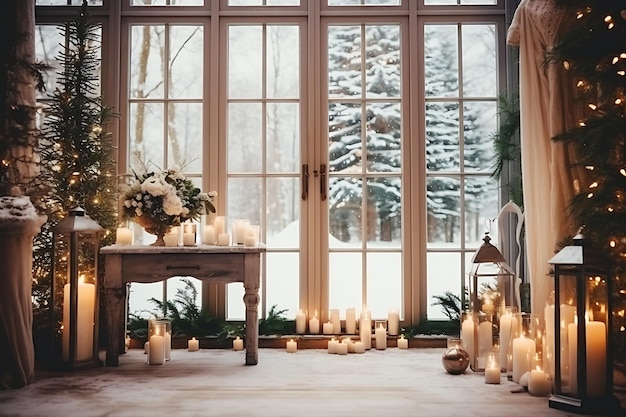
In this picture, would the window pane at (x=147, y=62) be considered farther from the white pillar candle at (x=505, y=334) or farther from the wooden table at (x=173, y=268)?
the white pillar candle at (x=505, y=334)

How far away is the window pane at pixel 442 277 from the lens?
4371mm

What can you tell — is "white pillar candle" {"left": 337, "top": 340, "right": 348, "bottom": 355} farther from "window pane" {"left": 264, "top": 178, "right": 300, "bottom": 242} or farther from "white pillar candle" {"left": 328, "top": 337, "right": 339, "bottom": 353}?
"window pane" {"left": 264, "top": 178, "right": 300, "bottom": 242}

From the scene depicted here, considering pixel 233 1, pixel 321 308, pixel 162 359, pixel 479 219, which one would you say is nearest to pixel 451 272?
pixel 479 219

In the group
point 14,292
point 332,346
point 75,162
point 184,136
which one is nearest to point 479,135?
point 332,346

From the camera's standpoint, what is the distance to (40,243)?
372 cm

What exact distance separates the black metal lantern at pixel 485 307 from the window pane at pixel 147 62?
2.48 meters

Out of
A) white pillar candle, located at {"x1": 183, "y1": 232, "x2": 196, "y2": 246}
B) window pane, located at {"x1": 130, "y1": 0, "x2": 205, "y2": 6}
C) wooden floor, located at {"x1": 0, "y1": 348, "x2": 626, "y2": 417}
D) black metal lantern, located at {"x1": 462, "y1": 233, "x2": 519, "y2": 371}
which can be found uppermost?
window pane, located at {"x1": 130, "y1": 0, "x2": 205, "y2": 6}

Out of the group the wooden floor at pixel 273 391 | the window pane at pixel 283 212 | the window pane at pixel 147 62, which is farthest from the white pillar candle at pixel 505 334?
the window pane at pixel 147 62

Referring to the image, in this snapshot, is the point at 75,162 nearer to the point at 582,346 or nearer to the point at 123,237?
the point at 123,237

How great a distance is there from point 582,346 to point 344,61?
2.62 m

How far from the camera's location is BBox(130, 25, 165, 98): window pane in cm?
442

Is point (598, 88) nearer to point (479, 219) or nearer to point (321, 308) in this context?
point (479, 219)

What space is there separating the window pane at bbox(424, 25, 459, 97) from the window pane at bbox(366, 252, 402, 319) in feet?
3.95

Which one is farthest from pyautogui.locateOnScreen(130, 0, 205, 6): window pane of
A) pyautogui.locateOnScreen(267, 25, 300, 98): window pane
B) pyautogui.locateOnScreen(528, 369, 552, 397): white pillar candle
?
pyautogui.locateOnScreen(528, 369, 552, 397): white pillar candle
